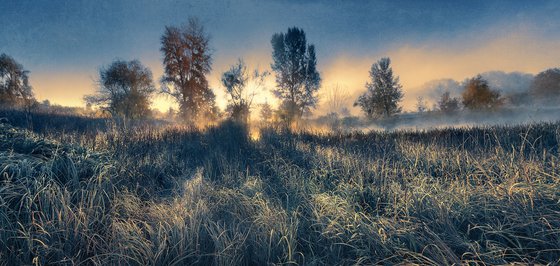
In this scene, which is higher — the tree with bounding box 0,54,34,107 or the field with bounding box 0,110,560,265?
the tree with bounding box 0,54,34,107

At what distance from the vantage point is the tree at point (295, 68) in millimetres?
28984

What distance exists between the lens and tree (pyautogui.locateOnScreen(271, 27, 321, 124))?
29.0 m

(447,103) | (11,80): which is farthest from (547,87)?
(11,80)

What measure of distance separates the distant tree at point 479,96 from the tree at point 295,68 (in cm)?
2385

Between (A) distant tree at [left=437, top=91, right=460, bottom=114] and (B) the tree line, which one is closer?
(B) the tree line

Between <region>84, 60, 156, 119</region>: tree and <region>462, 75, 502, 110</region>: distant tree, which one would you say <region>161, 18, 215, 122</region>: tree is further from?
<region>462, 75, 502, 110</region>: distant tree

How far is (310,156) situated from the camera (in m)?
5.82

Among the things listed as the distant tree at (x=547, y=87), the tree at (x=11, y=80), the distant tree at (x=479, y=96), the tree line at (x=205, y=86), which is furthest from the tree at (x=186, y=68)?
the distant tree at (x=547, y=87)

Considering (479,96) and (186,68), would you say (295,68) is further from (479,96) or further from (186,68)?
(479,96)

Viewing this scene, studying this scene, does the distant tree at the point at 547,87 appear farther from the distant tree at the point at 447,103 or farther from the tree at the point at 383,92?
the tree at the point at 383,92

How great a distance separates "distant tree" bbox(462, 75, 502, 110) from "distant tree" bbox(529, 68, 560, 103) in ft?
38.6

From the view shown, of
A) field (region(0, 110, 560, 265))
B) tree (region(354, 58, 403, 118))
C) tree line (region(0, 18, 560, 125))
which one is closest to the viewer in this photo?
field (region(0, 110, 560, 265))

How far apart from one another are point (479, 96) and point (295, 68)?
88.0 feet

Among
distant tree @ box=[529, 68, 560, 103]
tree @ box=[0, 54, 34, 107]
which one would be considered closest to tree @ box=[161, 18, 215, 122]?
tree @ box=[0, 54, 34, 107]
